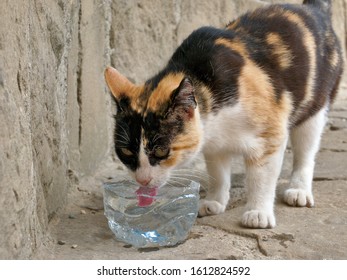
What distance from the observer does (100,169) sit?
3.93 m

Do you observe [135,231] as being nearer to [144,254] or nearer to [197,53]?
[144,254]

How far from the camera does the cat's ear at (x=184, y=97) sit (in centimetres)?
255

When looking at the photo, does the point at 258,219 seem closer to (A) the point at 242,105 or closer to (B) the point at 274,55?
(A) the point at 242,105

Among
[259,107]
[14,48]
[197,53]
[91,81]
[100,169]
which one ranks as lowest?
[100,169]

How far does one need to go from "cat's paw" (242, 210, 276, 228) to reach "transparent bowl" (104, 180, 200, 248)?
27cm

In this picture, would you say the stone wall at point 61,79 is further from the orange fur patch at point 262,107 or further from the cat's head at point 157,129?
the orange fur patch at point 262,107

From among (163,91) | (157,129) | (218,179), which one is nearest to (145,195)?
(157,129)

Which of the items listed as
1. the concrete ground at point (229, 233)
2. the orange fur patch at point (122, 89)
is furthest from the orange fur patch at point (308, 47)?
the orange fur patch at point (122, 89)

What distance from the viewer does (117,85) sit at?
2834 millimetres

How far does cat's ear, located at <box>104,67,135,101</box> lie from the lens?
2.79m

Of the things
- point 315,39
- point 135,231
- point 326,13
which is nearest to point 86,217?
point 135,231

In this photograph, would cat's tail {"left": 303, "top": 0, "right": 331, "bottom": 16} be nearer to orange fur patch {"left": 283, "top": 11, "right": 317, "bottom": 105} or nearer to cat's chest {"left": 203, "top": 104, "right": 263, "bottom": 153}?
orange fur patch {"left": 283, "top": 11, "right": 317, "bottom": 105}

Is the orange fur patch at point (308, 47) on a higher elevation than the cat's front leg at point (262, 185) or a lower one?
higher

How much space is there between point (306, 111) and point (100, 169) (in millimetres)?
1380
